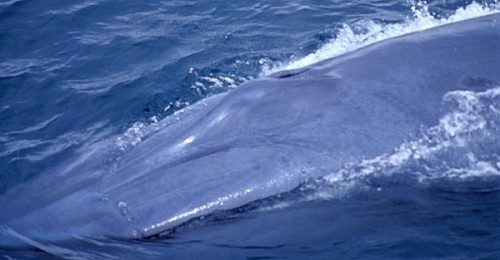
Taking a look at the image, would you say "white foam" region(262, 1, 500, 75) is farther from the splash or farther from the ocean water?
the splash

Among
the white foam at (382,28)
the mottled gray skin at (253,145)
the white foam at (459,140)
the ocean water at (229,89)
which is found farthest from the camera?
the white foam at (382,28)

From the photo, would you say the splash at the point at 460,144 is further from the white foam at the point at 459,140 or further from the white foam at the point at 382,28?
the white foam at the point at 382,28

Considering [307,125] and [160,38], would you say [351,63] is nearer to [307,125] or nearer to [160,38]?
[307,125]

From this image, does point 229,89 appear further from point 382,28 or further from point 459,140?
point 459,140

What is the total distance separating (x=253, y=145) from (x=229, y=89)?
4475mm

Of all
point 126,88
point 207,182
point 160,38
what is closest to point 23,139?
point 126,88

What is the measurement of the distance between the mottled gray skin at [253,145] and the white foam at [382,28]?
4.46m

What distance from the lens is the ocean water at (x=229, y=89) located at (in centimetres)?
688

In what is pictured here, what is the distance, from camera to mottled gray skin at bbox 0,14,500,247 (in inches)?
264

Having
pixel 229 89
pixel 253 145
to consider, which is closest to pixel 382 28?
pixel 229 89

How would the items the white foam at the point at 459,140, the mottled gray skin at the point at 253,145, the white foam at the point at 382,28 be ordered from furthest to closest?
the white foam at the point at 382,28 < the white foam at the point at 459,140 < the mottled gray skin at the point at 253,145

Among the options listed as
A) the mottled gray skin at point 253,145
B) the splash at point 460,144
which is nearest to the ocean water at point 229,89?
the splash at point 460,144

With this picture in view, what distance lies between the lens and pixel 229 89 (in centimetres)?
1141

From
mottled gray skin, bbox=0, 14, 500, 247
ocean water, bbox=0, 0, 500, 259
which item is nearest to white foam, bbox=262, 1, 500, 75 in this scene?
ocean water, bbox=0, 0, 500, 259
